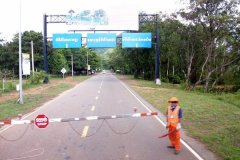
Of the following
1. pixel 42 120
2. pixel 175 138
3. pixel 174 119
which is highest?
pixel 174 119

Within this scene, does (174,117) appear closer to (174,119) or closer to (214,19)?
(174,119)

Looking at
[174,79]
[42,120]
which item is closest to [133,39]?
[174,79]

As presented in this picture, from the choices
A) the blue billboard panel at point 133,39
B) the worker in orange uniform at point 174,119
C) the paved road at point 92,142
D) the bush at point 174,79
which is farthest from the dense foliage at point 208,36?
the worker in orange uniform at point 174,119

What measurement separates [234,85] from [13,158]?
148 feet

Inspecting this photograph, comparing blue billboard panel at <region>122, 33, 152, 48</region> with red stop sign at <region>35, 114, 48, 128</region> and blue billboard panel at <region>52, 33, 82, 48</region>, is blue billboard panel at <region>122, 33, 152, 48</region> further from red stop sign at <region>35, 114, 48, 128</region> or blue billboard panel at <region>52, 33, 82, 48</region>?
red stop sign at <region>35, 114, 48, 128</region>

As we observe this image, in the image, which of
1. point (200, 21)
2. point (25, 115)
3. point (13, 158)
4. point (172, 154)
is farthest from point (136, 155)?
point (200, 21)

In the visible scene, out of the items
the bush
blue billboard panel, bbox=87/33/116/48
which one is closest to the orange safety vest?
blue billboard panel, bbox=87/33/116/48

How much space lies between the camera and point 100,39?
46.0 metres

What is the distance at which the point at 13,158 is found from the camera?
8.36m

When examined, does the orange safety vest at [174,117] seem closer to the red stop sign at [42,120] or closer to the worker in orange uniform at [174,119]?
the worker in orange uniform at [174,119]

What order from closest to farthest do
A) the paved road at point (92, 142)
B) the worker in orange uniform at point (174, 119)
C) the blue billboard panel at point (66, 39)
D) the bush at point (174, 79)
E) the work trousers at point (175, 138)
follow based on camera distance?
1. the paved road at point (92, 142)
2. the work trousers at point (175, 138)
3. the worker in orange uniform at point (174, 119)
4. the blue billboard panel at point (66, 39)
5. the bush at point (174, 79)

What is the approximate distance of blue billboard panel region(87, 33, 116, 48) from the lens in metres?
45.9

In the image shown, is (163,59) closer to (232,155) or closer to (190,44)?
(190,44)

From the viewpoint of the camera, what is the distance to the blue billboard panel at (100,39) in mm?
45906
